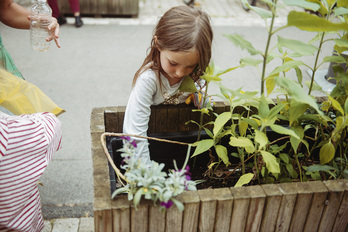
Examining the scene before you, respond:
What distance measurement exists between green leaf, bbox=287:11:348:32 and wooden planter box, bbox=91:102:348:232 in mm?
586

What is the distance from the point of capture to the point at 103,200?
4.11ft

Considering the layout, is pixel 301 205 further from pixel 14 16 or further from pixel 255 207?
pixel 14 16

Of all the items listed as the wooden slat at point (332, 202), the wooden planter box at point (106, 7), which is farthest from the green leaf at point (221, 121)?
the wooden planter box at point (106, 7)

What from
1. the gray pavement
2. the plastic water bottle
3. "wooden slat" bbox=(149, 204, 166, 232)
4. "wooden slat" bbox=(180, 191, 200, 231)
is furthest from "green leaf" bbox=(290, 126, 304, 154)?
the plastic water bottle

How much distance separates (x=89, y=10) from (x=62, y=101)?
2.63m

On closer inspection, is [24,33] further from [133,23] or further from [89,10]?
[133,23]

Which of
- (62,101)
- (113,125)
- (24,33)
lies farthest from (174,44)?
(24,33)

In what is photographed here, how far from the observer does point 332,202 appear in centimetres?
139

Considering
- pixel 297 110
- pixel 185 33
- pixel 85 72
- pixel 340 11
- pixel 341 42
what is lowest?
pixel 85 72

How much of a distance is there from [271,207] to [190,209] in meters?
0.32

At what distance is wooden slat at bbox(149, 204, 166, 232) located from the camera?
1245mm

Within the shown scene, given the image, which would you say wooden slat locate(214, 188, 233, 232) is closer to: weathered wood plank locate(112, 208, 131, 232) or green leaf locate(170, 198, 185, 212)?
green leaf locate(170, 198, 185, 212)

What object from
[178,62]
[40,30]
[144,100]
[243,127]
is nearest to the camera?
[243,127]

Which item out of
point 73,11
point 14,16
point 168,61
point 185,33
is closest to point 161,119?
point 168,61
